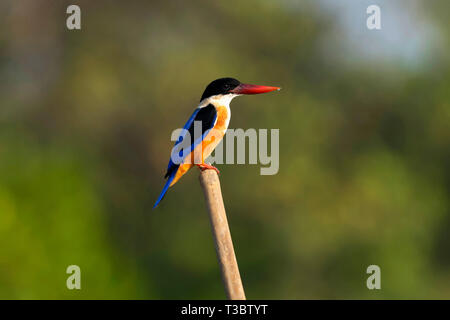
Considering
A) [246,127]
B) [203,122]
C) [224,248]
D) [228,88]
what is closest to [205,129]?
[203,122]

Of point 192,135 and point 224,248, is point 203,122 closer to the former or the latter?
point 192,135

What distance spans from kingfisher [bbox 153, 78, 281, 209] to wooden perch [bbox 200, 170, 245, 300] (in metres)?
0.81

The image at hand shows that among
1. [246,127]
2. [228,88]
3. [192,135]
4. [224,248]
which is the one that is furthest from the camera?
[246,127]

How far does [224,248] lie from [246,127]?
19.5 ft

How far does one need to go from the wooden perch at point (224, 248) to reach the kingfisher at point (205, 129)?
0.81 meters

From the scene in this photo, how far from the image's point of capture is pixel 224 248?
3260 millimetres

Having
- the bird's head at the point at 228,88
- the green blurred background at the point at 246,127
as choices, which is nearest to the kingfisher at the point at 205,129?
the bird's head at the point at 228,88

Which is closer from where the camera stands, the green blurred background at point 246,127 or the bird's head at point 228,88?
the bird's head at point 228,88

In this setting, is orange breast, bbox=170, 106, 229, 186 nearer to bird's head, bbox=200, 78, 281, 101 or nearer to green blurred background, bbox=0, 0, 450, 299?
bird's head, bbox=200, 78, 281, 101

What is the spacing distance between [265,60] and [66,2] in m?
4.12

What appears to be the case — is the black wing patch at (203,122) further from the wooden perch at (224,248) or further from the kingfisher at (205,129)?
the wooden perch at (224,248)

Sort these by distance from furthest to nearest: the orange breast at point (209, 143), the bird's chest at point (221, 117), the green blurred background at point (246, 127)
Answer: the green blurred background at point (246, 127) → the bird's chest at point (221, 117) → the orange breast at point (209, 143)

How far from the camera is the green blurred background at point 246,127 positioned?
9.52 m
